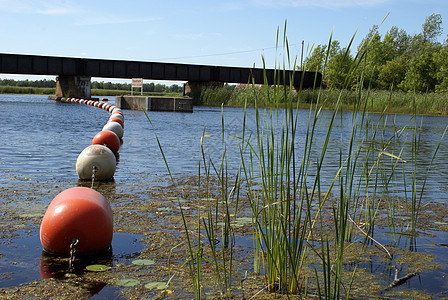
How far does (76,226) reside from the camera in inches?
167

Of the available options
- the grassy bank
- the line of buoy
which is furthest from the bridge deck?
the line of buoy

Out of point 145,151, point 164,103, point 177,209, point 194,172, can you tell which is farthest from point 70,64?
point 177,209

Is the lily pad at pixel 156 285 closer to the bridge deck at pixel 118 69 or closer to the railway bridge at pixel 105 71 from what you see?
the bridge deck at pixel 118 69

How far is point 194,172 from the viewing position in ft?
29.8

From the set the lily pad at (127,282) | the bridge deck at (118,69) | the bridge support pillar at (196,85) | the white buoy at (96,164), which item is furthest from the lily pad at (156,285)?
the bridge support pillar at (196,85)

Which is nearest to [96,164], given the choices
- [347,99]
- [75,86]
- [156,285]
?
[156,285]

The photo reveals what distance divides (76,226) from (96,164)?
3.57 m

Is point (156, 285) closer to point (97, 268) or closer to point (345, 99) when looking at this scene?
point (97, 268)

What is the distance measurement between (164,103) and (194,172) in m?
26.6

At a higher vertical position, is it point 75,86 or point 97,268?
point 75,86

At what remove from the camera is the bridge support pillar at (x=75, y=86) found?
47.9 metres

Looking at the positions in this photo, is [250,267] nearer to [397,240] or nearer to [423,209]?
[397,240]

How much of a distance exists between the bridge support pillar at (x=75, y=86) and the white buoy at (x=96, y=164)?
138 feet

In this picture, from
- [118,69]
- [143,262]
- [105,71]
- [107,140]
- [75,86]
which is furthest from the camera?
[75,86]
